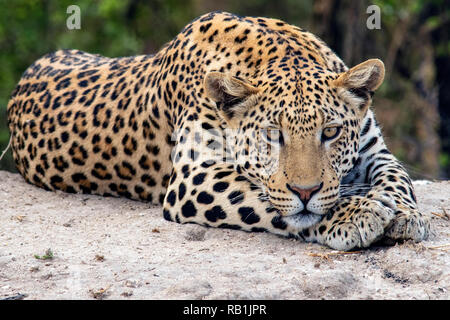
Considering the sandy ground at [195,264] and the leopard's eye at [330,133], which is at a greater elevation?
the leopard's eye at [330,133]

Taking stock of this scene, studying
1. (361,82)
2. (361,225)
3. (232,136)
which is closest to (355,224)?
(361,225)

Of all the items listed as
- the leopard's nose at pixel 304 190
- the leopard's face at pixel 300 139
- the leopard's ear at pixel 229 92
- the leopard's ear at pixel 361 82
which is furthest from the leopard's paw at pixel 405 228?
the leopard's ear at pixel 229 92

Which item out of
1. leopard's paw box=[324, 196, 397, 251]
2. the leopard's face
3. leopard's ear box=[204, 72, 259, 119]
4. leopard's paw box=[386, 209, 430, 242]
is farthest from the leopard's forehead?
leopard's paw box=[386, 209, 430, 242]

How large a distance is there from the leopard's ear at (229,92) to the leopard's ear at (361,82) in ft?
2.52

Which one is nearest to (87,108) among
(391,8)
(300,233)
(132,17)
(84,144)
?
(84,144)

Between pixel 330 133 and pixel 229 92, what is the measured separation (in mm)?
979

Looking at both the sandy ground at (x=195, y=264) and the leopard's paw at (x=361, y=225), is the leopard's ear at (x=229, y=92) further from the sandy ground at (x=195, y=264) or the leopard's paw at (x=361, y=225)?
the leopard's paw at (x=361, y=225)

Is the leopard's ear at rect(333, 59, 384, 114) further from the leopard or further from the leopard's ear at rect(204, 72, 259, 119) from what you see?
the leopard's ear at rect(204, 72, 259, 119)

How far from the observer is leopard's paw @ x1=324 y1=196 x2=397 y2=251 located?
576cm

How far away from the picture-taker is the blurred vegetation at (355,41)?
47.9ft
